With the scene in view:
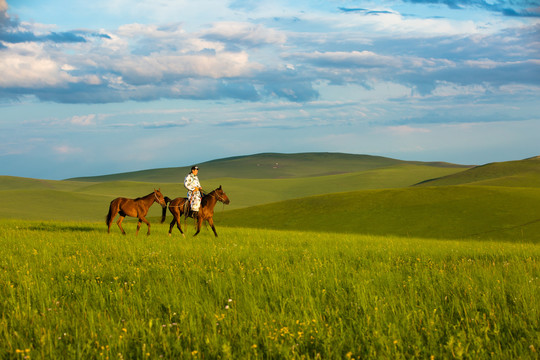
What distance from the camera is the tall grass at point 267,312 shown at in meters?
5.99

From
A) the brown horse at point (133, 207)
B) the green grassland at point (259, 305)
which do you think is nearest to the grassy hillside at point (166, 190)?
the brown horse at point (133, 207)

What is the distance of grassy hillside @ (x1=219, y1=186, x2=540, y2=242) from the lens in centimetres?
4350

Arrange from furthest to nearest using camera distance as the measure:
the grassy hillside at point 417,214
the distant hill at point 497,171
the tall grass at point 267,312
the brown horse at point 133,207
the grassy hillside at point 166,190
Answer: the distant hill at point 497,171, the grassy hillside at point 166,190, the grassy hillside at point 417,214, the brown horse at point 133,207, the tall grass at point 267,312

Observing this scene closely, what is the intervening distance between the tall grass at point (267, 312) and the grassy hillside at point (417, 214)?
111 ft

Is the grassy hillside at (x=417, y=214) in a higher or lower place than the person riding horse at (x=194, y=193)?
lower

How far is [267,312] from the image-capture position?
7.34 meters

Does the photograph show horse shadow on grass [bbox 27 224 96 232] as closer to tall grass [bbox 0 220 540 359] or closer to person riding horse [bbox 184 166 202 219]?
person riding horse [bbox 184 166 202 219]

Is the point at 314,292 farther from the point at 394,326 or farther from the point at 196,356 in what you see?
the point at 196,356

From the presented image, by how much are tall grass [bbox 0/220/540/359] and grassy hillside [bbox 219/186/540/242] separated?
3373cm

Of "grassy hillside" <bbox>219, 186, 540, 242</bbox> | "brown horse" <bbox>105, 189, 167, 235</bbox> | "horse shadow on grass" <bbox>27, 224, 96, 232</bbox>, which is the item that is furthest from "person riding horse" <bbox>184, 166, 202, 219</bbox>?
"grassy hillside" <bbox>219, 186, 540, 242</bbox>

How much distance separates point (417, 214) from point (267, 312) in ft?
152

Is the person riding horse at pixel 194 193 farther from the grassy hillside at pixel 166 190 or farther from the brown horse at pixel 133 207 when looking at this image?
the grassy hillside at pixel 166 190

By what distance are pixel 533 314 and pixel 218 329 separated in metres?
4.80

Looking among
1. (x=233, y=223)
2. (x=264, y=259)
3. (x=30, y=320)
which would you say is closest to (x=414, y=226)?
(x=233, y=223)
